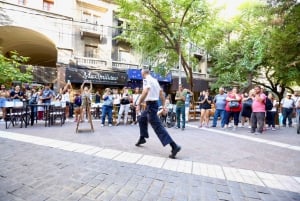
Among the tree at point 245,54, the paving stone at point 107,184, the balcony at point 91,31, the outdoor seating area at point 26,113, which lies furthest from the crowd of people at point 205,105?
the balcony at point 91,31

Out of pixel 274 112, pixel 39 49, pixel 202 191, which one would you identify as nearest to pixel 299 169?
pixel 202 191

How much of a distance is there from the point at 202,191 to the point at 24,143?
473 cm

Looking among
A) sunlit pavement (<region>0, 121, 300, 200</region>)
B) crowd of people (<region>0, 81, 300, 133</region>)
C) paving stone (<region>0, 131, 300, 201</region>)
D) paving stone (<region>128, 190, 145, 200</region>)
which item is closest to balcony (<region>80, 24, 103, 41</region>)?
crowd of people (<region>0, 81, 300, 133</region>)

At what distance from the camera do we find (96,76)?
20.1m

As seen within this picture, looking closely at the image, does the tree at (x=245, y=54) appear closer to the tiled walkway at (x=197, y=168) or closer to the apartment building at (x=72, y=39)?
the apartment building at (x=72, y=39)

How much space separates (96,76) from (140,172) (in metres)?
17.2

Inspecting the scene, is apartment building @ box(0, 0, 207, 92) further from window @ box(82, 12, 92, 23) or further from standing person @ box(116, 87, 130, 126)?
standing person @ box(116, 87, 130, 126)

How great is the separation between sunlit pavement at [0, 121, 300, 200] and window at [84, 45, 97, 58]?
16.6 meters

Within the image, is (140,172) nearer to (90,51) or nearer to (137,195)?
(137,195)

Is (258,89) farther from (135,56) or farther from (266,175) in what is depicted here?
(135,56)

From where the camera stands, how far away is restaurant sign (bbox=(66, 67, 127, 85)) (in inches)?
749

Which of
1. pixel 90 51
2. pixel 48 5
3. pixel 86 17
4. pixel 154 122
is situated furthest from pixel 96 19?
pixel 154 122

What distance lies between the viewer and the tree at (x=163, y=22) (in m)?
15.1

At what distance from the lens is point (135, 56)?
78.8ft
